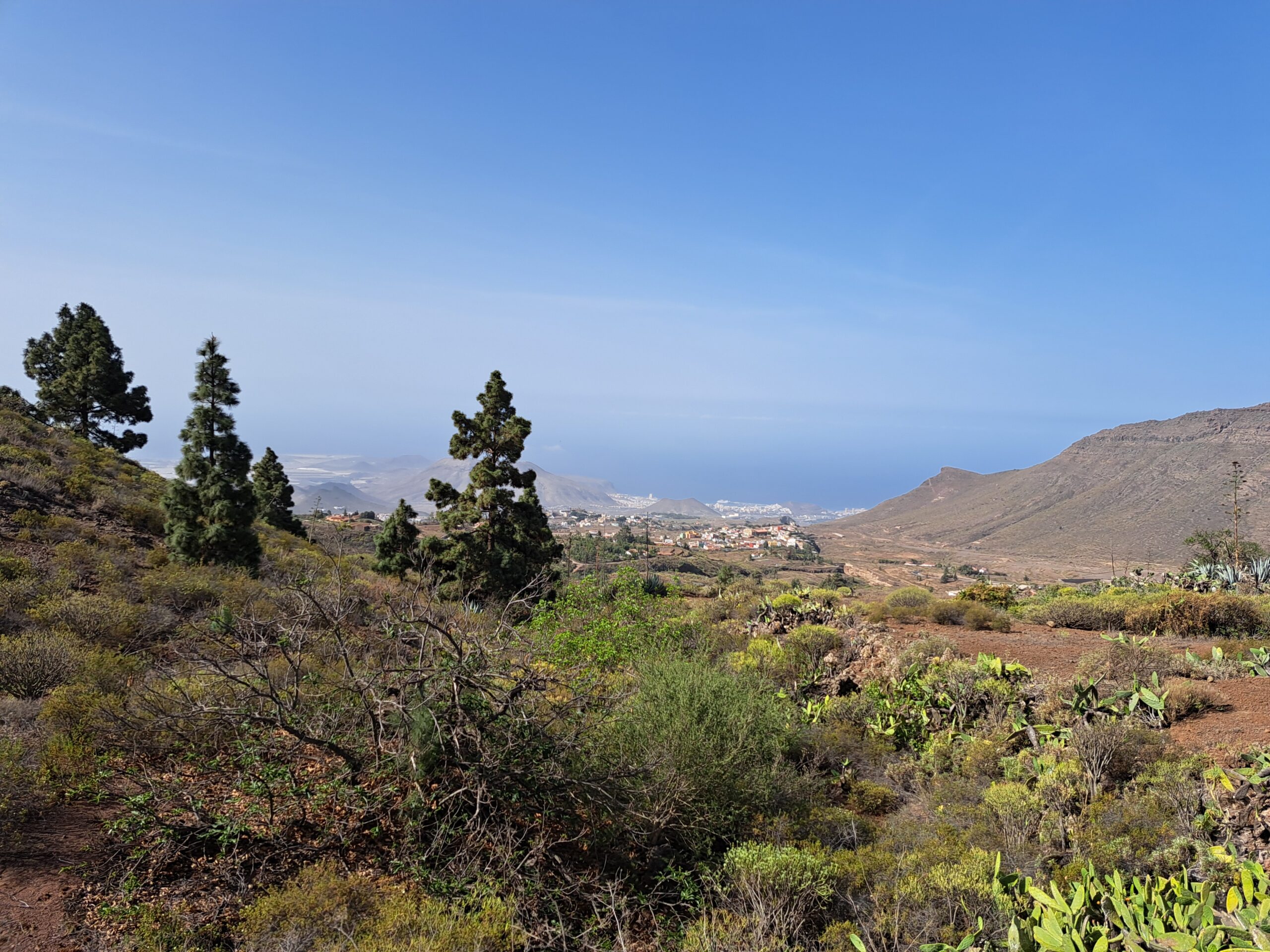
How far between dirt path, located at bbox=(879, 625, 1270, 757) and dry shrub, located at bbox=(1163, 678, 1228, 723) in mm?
102

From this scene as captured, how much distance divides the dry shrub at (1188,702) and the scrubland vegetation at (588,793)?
0.09 feet

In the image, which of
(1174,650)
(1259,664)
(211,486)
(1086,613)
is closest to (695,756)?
(1259,664)

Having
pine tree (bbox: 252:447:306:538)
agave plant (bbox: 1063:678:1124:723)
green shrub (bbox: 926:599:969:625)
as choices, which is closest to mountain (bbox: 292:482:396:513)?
pine tree (bbox: 252:447:306:538)

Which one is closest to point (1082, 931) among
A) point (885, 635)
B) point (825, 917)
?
point (825, 917)

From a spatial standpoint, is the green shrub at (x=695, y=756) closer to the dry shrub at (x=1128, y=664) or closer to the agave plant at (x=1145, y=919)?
the agave plant at (x=1145, y=919)

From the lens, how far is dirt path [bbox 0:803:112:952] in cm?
427

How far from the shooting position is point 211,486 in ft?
51.1

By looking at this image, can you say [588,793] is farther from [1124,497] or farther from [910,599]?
[1124,497]

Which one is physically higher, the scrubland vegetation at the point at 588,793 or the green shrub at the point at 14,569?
the green shrub at the point at 14,569

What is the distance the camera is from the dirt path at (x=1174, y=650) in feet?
23.7

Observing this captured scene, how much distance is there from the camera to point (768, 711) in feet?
25.0

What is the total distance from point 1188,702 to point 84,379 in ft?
119

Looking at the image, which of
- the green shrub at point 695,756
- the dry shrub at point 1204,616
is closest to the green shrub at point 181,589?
the green shrub at point 695,756

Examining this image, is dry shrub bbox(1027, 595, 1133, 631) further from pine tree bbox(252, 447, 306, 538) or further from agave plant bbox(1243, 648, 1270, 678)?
pine tree bbox(252, 447, 306, 538)
